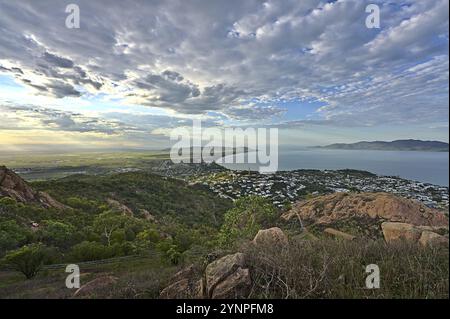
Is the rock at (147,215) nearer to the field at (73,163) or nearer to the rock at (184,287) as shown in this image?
the field at (73,163)

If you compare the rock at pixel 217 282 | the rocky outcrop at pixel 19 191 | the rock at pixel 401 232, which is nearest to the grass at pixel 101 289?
the rock at pixel 217 282

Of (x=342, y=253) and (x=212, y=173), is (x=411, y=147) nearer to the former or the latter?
(x=342, y=253)

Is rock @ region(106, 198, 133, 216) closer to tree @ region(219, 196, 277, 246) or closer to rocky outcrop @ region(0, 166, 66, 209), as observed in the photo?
rocky outcrop @ region(0, 166, 66, 209)

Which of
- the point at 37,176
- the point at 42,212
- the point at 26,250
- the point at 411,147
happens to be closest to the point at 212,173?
the point at 37,176

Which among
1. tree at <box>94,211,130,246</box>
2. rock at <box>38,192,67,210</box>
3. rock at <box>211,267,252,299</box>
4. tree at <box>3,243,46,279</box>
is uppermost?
rock at <box>211,267,252,299</box>

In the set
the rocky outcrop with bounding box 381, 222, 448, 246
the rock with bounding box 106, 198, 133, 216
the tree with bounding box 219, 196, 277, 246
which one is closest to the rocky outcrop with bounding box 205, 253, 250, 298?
the rocky outcrop with bounding box 381, 222, 448, 246
